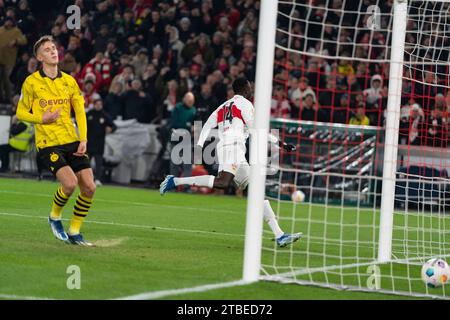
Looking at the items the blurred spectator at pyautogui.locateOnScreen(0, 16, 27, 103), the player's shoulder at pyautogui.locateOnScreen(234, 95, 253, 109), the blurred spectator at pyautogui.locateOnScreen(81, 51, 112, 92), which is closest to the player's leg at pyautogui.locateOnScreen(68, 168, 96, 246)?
the player's shoulder at pyautogui.locateOnScreen(234, 95, 253, 109)

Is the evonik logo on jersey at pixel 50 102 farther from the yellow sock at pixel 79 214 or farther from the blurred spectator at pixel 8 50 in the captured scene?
the blurred spectator at pixel 8 50

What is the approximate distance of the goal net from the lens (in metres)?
9.88

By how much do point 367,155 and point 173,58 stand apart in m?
7.07

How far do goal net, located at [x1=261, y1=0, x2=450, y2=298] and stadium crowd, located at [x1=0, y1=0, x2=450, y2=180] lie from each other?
113 millimetres

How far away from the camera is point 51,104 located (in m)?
10.6

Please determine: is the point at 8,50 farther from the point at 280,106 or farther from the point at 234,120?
the point at 234,120

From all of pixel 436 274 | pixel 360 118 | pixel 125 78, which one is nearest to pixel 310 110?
pixel 360 118

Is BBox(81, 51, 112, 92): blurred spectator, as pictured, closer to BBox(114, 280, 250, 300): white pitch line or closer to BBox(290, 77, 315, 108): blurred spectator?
BBox(290, 77, 315, 108): blurred spectator

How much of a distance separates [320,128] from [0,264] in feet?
40.3

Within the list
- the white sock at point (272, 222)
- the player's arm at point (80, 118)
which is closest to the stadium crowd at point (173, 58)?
the white sock at point (272, 222)

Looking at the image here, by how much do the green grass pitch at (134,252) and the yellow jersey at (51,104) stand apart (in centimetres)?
124

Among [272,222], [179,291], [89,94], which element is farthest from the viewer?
[89,94]

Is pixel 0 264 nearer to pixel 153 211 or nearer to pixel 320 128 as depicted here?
pixel 153 211

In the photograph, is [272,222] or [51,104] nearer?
[51,104]
